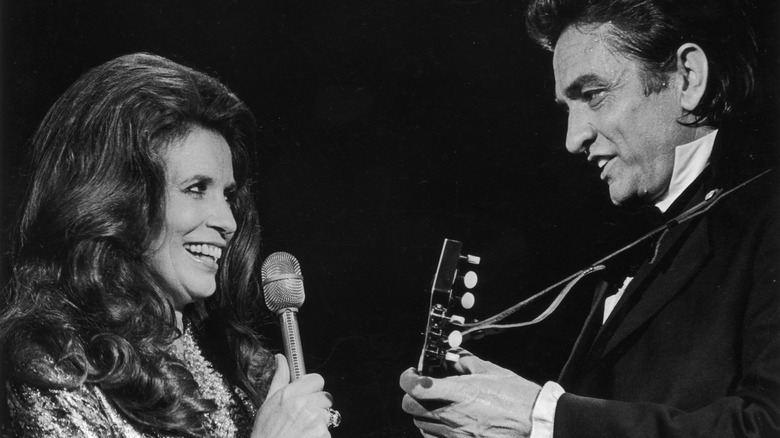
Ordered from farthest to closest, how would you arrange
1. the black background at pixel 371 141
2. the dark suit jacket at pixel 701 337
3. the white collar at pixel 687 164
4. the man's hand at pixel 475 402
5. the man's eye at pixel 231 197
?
the man's eye at pixel 231 197 → the black background at pixel 371 141 → the white collar at pixel 687 164 → the man's hand at pixel 475 402 → the dark suit jacket at pixel 701 337

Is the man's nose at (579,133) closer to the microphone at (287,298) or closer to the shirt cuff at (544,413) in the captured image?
the shirt cuff at (544,413)

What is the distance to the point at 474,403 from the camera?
1.47 m

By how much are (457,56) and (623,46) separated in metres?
0.40

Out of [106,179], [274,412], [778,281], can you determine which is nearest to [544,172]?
[778,281]

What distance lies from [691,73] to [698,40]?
7 centimetres

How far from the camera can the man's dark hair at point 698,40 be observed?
156cm

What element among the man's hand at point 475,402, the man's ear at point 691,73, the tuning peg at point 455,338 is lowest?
the man's hand at point 475,402

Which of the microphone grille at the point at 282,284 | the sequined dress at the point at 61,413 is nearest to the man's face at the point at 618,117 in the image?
the microphone grille at the point at 282,284

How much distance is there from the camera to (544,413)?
1.43 meters

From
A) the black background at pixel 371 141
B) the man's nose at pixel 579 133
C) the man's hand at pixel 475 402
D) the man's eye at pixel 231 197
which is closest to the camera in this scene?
the man's hand at pixel 475 402

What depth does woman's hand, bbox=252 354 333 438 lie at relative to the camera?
1.48m

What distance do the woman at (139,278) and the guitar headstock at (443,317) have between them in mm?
210

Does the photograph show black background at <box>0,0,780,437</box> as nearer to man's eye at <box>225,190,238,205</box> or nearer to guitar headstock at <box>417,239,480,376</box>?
man's eye at <box>225,190,238,205</box>

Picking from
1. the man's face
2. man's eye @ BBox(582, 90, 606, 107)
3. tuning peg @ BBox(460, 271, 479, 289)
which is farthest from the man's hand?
man's eye @ BBox(582, 90, 606, 107)
